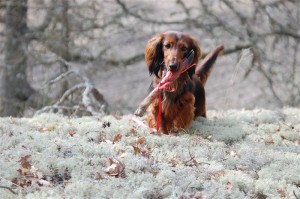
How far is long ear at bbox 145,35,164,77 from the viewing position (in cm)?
621

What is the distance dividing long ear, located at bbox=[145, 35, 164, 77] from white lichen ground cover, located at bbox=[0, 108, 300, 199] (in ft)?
2.40

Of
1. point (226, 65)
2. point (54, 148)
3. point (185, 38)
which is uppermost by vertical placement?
point (185, 38)

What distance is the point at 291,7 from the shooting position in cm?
1355

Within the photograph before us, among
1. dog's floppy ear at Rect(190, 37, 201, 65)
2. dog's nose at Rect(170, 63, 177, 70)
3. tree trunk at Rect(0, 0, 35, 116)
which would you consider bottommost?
tree trunk at Rect(0, 0, 35, 116)

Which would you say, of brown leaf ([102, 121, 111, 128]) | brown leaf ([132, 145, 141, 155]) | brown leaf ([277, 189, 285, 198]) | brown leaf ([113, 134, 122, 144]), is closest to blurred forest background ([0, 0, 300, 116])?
brown leaf ([102, 121, 111, 128])

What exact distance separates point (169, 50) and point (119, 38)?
7.84m

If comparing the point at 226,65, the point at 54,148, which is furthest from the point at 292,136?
the point at 226,65

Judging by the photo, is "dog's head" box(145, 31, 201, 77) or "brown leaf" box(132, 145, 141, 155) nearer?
"brown leaf" box(132, 145, 141, 155)

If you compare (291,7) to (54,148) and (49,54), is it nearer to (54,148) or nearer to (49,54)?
(49,54)

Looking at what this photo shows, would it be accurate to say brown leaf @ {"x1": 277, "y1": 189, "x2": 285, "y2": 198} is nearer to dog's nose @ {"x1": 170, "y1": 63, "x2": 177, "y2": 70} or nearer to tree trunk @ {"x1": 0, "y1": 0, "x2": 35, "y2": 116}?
dog's nose @ {"x1": 170, "y1": 63, "x2": 177, "y2": 70}

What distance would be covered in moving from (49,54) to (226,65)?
21.8 feet

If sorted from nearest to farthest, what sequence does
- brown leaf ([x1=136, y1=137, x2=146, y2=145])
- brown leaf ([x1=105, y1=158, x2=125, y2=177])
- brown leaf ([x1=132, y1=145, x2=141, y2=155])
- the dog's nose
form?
brown leaf ([x1=105, y1=158, x2=125, y2=177]) → brown leaf ([x1=132, y1=145, x2=141, y2=155]) → brown leaf ([x1=136, y1=137, x2=146, y2=145]) → the dog's nose

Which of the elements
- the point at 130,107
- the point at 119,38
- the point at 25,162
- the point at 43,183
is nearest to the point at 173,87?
the point at 25,162

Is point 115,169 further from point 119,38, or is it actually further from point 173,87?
point 119,38
